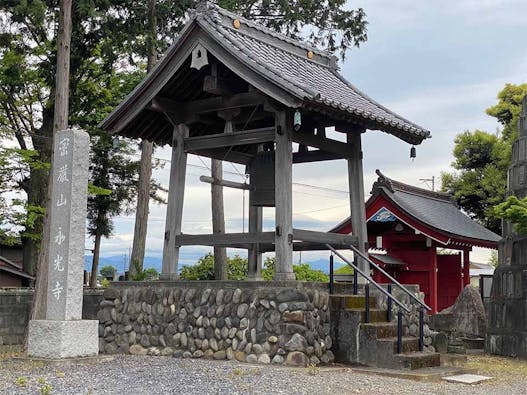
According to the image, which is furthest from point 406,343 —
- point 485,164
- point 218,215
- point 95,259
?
point 95,259

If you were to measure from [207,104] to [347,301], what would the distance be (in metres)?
4.14

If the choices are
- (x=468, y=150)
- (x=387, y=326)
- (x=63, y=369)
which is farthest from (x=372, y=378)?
(x=468, y=150)

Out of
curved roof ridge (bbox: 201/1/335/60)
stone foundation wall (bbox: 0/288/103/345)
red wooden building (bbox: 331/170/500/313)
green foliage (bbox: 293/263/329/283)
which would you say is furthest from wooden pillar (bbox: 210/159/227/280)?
curved roof ridge (bbox: 201/1/335/60)

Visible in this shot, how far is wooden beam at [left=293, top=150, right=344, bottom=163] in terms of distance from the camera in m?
12.6

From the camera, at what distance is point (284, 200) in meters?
11.1

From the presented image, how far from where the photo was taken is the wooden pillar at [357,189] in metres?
12.6

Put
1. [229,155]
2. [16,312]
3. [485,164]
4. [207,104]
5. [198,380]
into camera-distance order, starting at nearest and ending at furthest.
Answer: [198,380]
[207,104]
[229,155]
[16,312]
[485,164]

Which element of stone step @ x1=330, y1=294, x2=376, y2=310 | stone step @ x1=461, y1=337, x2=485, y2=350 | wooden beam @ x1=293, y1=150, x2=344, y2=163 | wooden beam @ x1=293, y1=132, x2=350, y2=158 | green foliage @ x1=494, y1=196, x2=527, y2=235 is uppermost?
wooden beam @ x1=293, y1=132, x2=350, y2=158

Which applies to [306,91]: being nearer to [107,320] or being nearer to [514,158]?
[107,320]

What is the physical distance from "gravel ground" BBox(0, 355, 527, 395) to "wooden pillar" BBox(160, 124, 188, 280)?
2.14 meters

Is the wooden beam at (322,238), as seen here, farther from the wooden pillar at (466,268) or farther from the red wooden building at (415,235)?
the wooden pillar at (466,268)

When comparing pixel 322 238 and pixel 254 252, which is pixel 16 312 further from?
pixel 322 238

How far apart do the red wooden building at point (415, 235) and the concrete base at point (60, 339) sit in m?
12.3

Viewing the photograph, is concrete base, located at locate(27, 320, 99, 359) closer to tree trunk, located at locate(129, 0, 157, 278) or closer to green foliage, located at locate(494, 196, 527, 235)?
green foliage, located at locate(494, 196, 527, 235)
